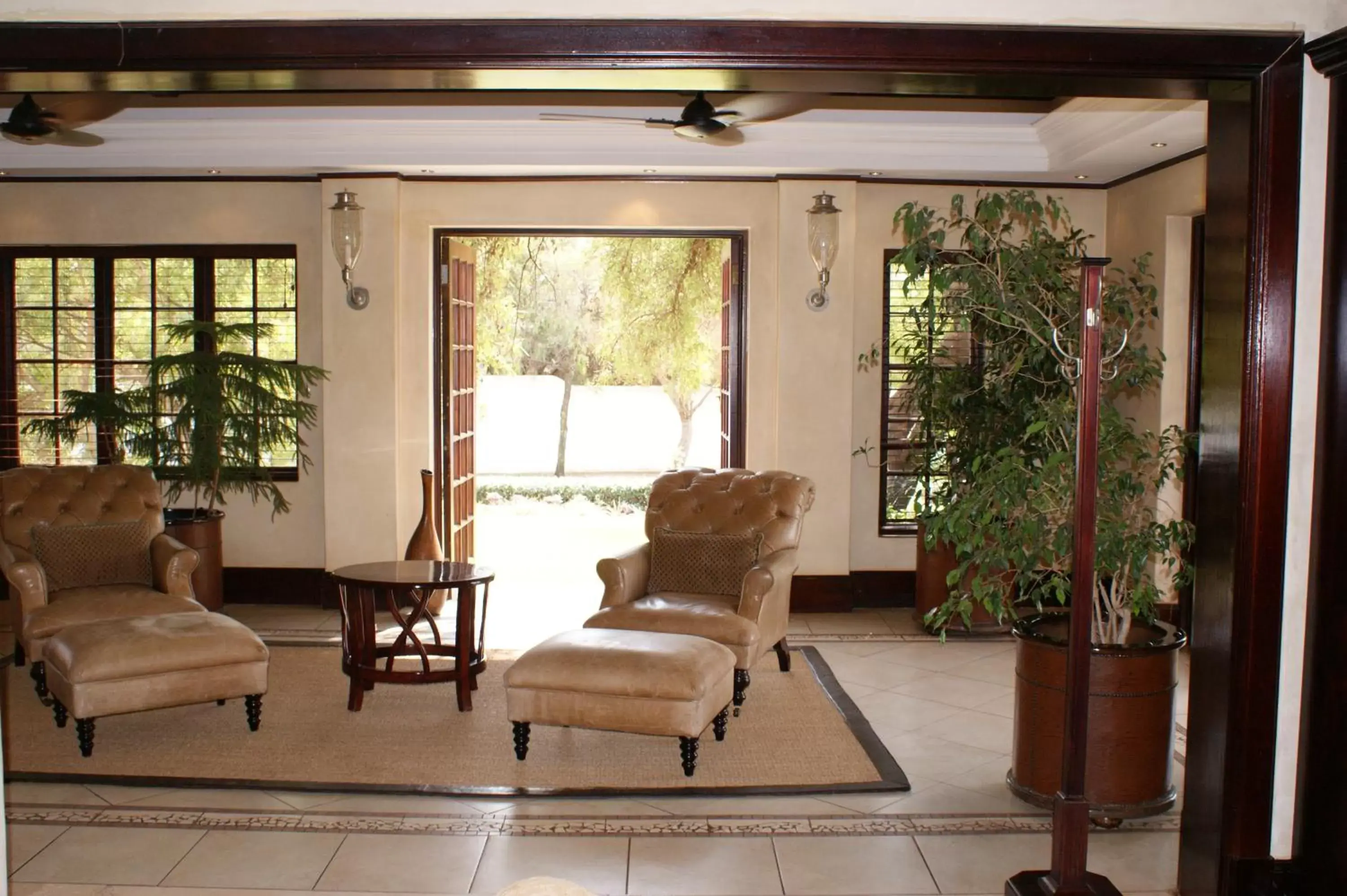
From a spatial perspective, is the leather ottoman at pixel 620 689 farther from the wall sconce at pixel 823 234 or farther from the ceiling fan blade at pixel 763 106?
the wall sconce at pixel 823 234

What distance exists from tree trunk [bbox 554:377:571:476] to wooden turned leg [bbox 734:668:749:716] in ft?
28.9

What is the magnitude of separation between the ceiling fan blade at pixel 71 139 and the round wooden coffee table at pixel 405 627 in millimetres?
2214

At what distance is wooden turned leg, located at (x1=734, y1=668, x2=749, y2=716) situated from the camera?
5082 millimetres

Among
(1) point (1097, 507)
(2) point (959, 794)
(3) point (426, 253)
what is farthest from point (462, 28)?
(3) point (426, 253)

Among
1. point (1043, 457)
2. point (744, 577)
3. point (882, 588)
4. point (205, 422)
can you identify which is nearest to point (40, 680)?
point (205, 422)

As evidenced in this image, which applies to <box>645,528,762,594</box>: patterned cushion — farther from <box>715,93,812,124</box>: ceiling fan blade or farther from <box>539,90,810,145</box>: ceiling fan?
<box>715,93,812,124</box>: ceiling fan blade

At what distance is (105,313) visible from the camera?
24.6 ft

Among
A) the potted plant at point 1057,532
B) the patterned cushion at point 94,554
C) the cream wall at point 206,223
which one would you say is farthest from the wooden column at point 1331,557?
the cream wall at point 206,223

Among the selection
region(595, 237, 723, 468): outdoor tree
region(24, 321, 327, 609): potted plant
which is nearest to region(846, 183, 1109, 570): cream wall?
region(595, 237, 723, 468): outdoor tree

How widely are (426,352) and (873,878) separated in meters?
4.70

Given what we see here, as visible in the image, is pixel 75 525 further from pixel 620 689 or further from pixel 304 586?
pixel 620 689

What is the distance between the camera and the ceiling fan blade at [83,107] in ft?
14.9

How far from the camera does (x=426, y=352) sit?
7.31 meters

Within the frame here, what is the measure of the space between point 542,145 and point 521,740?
3.61 metres
